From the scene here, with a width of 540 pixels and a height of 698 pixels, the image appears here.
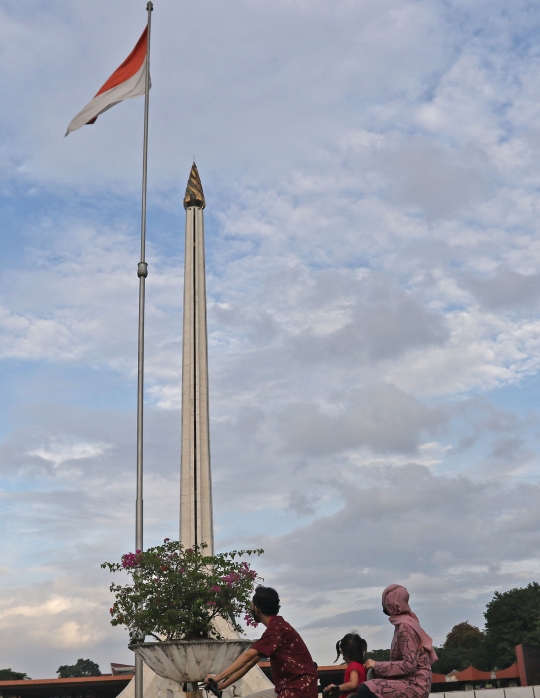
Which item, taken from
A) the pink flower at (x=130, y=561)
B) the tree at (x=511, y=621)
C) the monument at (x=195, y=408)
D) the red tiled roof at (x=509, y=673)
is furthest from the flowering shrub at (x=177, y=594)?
the tree at (x=511, y=621)

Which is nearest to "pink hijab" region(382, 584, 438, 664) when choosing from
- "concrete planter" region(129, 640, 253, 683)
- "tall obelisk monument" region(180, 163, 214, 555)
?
"concrete planter" region(129, 640, 253, 683)

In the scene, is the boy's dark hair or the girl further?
the girl

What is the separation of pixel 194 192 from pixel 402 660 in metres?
33.9

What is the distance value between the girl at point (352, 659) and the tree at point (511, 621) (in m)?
49.1

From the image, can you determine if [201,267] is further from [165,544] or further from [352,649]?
[352,649]

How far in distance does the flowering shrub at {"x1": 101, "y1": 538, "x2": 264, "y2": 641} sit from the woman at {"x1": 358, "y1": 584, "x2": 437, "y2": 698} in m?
8.20

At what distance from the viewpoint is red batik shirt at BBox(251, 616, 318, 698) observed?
4371 mm

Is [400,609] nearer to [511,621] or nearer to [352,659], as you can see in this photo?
[352,659]

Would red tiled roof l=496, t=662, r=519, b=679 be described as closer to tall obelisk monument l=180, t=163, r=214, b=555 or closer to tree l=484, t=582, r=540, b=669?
tree l=484, t=582, r=540, b=669

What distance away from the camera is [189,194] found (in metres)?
37.1

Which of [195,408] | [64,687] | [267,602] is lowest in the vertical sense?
[64,687]

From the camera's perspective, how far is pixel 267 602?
15.0ft

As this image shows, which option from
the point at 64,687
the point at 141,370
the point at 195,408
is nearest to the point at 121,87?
the point at 141,370

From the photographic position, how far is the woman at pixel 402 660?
4477mm
